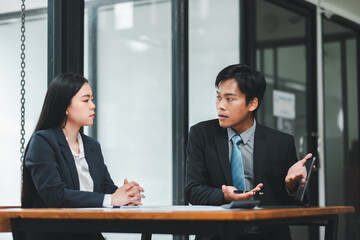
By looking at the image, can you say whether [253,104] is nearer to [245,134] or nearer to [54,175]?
[245,134]

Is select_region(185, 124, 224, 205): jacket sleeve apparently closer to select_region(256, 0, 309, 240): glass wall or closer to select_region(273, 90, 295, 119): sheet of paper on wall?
select_region(256, 0, 309, 240): glass wall

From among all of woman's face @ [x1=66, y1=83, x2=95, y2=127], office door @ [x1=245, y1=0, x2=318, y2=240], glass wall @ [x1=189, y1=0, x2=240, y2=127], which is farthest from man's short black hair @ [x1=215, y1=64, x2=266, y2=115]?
office door @ [x1=245, y1=0, x2=318, y2=240]

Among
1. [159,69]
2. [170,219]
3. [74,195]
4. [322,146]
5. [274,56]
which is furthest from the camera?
[322,146]

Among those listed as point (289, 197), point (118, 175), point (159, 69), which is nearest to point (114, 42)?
point (159, 69)

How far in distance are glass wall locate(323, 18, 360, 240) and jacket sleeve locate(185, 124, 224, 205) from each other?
357 centimetres

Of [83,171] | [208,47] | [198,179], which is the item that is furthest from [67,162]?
[208,47]

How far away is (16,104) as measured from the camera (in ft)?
10.7

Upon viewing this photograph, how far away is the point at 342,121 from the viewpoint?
21.2 feet

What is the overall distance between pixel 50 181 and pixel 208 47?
2607 millimetres

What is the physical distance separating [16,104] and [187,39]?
1.64m

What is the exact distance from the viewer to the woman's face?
266 centimetres

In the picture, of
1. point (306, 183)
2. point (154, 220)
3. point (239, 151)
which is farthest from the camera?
point (239, 151)

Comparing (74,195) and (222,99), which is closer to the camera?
(74,195)

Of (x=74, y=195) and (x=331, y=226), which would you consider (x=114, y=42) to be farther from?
(x=331, y=226)
